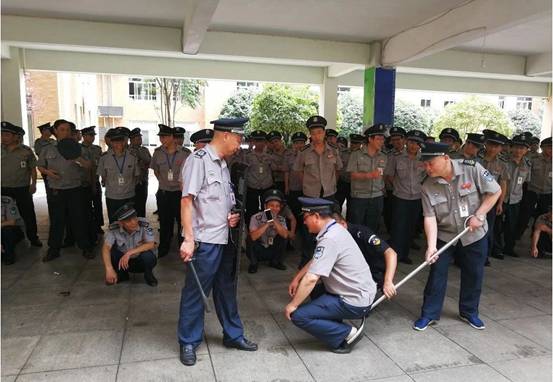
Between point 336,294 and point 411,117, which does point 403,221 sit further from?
point 411,117

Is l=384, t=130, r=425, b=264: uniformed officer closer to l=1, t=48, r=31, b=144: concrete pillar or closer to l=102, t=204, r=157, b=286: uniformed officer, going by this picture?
l=102, t=204, r=157, b=286: uniformed officer

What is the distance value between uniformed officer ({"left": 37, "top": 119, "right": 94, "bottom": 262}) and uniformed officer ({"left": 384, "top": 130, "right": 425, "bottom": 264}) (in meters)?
3.74

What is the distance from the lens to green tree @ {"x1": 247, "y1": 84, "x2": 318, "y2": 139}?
18.4 meters

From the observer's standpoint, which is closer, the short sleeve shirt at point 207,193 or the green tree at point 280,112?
the short sleeve shirt at point 207,193

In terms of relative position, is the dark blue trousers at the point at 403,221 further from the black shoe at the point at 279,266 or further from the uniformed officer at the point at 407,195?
the black shoe at the point at 279,266

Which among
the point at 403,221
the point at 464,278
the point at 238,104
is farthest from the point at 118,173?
the point at 238,104

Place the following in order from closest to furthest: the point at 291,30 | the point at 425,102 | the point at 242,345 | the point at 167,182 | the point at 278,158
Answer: the point at 242,345, the point at 167,182, the point at 278,158, the point at 291,30, the point at 425,102

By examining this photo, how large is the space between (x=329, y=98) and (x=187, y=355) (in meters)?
9.40

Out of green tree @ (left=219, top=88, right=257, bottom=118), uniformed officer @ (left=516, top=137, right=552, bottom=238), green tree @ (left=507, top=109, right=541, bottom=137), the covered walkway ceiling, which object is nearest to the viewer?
uniformed officer @ (left=516, top=137, right=552, bottom=238)

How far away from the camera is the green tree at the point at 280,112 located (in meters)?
18.4

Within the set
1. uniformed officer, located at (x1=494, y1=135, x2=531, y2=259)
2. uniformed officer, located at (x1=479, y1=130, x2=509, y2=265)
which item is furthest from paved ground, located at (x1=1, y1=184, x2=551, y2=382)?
uniformed officer, located at (x1=494, y1=135, x2=531, y2=259)

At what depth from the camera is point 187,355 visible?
2914mm

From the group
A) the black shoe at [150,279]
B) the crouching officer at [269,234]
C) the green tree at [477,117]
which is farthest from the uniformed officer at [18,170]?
the green tree at [477,117]

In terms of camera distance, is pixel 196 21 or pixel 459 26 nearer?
pixel 196 21
